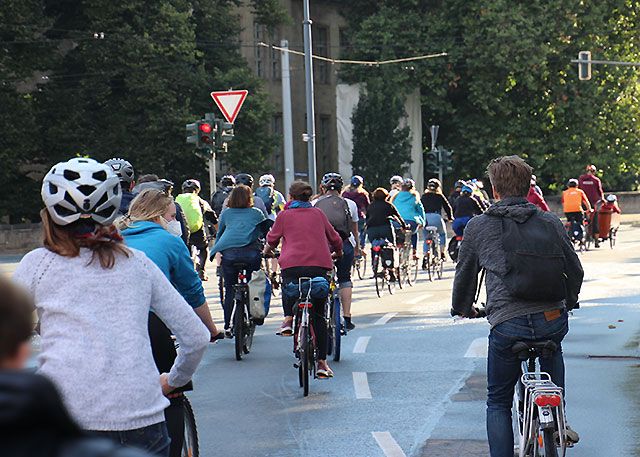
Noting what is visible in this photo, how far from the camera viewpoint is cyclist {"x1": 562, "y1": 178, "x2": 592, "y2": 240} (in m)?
31.4

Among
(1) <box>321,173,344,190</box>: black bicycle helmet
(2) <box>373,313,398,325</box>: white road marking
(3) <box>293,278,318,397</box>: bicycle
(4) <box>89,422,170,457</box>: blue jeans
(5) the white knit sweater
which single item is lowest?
(2) <box>373,313,398,325</box>: white road marking

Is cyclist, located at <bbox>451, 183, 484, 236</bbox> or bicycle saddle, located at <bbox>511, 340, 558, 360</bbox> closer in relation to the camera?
bicycle saddle, located at <bbox>511, 340, 558, 360</bbox>

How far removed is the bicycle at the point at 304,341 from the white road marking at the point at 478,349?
2.42m

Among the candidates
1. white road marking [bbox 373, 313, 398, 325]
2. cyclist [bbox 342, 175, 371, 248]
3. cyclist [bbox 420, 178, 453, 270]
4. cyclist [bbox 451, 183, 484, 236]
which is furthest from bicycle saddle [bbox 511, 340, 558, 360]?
cyclist [bbox 420, 178, 453, 270]

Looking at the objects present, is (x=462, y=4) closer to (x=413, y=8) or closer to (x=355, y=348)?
(x=413, y=8)

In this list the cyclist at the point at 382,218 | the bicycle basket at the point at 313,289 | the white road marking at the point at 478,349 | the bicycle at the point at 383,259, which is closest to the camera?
the bicycle basket at the point at 313,289

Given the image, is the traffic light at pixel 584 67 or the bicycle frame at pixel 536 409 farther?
the traffic light at pixel 584 67

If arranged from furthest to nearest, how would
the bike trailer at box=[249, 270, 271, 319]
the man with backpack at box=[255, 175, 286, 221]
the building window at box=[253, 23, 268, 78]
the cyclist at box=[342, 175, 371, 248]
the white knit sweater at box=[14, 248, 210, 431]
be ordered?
1. the building window at box=[253, 23, 268, 78]
2. the cyclist at box=[342, 175, 371, 248]
3. the man with backpack at box=[255, 175, 286, 221]
4. the bike trailer at box=[249, 270, 271, 319]
5. the white knit sweater at box=[14, 248, 210, 431]

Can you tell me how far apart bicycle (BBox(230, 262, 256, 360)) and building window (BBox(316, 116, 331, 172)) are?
44.3m

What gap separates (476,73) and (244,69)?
14.6 m

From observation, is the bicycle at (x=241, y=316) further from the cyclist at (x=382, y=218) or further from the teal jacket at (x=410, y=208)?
the teal jacket at (x=410, y=208)

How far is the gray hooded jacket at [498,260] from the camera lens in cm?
→ 641

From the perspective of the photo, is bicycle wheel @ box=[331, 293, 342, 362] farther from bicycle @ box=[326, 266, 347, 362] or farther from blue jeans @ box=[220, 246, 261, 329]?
blue jeans @ box=[220, 246, 261, 329]

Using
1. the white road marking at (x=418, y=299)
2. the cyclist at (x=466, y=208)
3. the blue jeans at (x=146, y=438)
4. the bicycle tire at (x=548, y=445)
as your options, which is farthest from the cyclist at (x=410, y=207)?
the blue jeans at (x=146, y=438)
